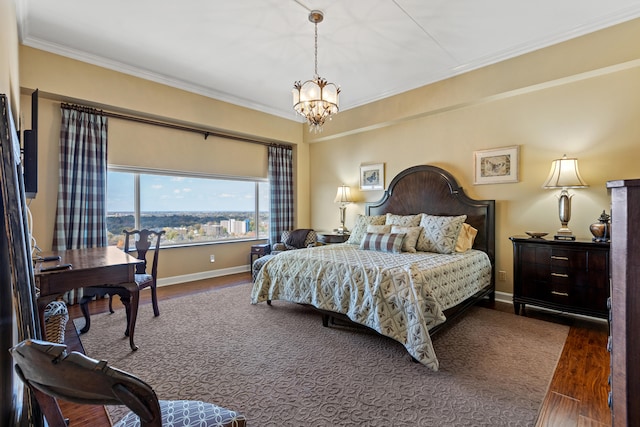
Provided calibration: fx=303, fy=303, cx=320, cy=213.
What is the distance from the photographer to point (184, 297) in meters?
4.08

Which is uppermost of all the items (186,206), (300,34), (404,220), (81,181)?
(300,34)

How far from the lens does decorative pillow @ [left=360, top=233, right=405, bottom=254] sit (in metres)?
3.70

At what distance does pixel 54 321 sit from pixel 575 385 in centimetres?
386

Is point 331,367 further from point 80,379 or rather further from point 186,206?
point 186,206

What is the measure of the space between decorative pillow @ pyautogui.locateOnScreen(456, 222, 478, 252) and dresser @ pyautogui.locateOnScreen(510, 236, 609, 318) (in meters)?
0.56

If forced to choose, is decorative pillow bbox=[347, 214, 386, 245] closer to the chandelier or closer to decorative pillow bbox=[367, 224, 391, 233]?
decorative pillow bbox=[367, 224, 391, 233]

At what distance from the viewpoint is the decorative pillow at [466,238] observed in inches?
149

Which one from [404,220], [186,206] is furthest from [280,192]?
[404,220]

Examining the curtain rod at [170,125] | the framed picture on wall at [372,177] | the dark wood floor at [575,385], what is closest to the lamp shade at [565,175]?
the dark wood floor at [575,385]

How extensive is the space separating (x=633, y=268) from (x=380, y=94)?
15.1ft

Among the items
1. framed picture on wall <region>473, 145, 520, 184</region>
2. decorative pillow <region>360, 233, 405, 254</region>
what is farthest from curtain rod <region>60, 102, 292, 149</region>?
framed picture on wall <region>473, 145, 520, 184</region>

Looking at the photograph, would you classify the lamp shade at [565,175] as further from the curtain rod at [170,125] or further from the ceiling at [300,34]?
the curtain rod at [170,125]

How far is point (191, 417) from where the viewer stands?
1133 mm

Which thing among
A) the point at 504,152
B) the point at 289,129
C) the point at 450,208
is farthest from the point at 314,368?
the point at 289,129
